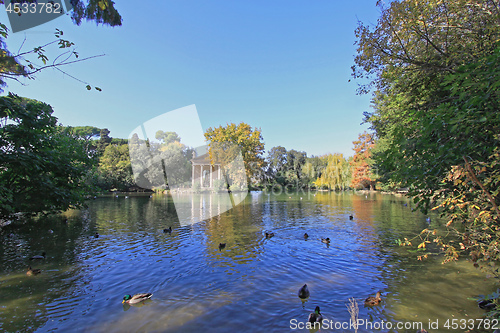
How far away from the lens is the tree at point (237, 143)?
46.6 meters

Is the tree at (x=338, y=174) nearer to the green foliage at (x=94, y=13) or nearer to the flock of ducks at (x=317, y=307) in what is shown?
the flock of ducks at (x=317, y=307)

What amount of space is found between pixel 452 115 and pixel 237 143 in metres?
42.4

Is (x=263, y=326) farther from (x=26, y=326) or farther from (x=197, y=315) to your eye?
(x=26, y=326)

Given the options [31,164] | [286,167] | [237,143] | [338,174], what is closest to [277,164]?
[286,167]

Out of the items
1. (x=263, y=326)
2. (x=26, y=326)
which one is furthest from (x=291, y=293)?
(x=26, y=326)

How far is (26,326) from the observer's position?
210 inches

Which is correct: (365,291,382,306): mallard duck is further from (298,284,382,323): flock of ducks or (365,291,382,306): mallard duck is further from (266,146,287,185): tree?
(266,146,287,185): tree

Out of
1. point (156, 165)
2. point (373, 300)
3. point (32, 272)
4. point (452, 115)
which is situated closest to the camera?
point (452, 115)

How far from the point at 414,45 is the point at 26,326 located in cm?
1176

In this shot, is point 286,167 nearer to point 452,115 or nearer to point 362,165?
point 362,165

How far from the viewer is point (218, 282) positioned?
7656 millimetres

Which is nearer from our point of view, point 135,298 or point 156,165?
point 135,298

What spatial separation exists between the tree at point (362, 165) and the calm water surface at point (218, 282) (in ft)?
137

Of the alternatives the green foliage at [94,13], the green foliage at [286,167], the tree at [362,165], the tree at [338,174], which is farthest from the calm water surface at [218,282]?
the green foliage at [286,167]
